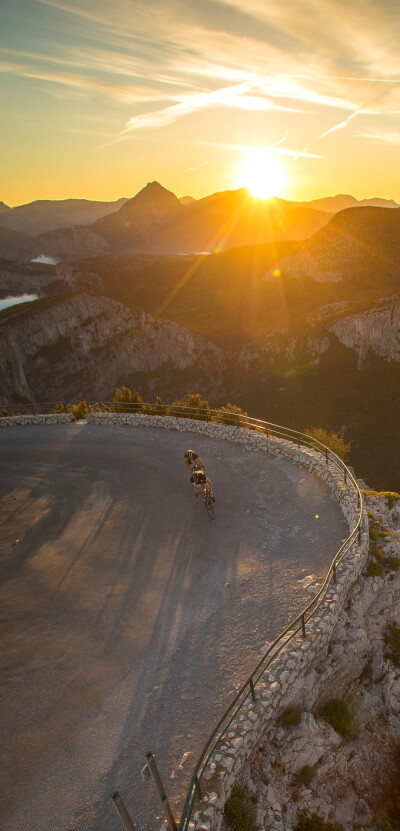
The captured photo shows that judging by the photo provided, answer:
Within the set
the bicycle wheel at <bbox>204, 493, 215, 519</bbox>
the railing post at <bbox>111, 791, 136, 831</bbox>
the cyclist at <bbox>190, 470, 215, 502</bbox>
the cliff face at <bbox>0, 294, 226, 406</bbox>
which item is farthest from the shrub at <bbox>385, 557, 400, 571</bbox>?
the cliff face at <bbox>0, 294, 226, 406</bbox>

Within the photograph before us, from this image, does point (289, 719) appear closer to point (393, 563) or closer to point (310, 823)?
point (310, 823)

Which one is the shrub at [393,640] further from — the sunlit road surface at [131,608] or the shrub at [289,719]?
the shrub at [289,719]

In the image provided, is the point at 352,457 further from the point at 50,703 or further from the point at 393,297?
the point at 50,703

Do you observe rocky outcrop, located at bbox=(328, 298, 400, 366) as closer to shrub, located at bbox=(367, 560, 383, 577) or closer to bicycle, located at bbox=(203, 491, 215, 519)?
shrub, located at bbox=(367, 560, 383, 577)

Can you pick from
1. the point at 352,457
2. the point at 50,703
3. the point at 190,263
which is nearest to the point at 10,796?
the point at 50,703

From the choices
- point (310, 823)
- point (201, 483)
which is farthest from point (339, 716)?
point (201, 483)

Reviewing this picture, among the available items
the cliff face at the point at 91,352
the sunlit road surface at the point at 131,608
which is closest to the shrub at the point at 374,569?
the sunlit road surface at the point at 131,608
